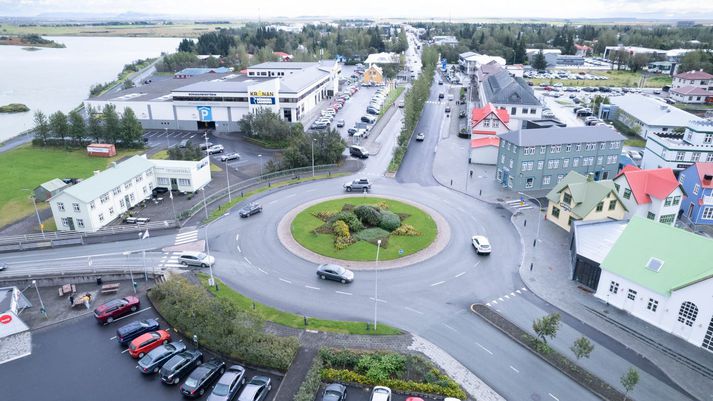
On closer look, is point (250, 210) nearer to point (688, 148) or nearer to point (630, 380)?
point (630, 380)

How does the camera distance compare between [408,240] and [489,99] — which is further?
[489,99]

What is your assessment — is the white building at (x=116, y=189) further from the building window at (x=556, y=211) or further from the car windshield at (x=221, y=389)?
the building window at (x=556, y=211)

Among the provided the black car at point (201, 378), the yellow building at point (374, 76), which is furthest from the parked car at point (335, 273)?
the yellow building at point (374, 76)

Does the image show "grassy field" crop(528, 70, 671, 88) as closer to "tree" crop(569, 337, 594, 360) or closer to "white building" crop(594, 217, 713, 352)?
"white building" crop(594, 217, 713, 352)

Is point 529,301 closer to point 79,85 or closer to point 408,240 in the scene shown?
point 408,240

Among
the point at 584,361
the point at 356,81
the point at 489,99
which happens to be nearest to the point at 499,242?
the point at 584,361

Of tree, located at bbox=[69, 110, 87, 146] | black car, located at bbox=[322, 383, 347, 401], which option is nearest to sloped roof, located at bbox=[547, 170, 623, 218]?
black car, located at bbox=[322, 383, 347, 401]
